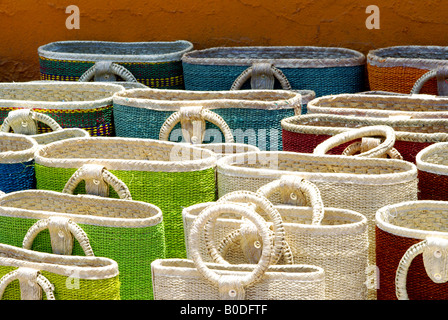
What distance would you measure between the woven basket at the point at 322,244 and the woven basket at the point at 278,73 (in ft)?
3.99

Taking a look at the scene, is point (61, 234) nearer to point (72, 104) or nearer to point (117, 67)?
point (72, 104)

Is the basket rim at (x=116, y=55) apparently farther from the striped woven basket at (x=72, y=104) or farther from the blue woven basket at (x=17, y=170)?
the blue woven basket at (x=17, y=170)

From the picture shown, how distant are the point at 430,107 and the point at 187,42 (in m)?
1.28

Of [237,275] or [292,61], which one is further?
[292,61]

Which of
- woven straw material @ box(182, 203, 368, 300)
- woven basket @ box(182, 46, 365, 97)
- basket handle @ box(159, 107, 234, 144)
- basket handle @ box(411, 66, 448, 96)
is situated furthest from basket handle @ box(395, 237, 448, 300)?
woven basket @ box(182, 46, 365, 97)

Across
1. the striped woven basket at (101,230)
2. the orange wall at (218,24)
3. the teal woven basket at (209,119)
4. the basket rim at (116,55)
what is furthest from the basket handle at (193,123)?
the orange wall at (218,24)

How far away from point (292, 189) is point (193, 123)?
659 millimetres

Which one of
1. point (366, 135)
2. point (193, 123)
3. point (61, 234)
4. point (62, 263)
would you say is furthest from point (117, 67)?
point (62, 263)

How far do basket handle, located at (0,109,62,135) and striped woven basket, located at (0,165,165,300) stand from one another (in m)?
0.58

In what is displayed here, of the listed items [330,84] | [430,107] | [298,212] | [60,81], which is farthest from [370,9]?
[298,212]

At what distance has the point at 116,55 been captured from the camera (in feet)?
11.0

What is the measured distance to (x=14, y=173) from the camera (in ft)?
7.84

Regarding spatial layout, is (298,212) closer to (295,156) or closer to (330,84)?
(295,156)

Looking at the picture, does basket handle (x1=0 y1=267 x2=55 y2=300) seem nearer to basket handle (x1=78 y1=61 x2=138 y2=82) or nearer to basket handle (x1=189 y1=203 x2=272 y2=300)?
basket handle (x1=189 y1=203 x2=272 y2=300)
